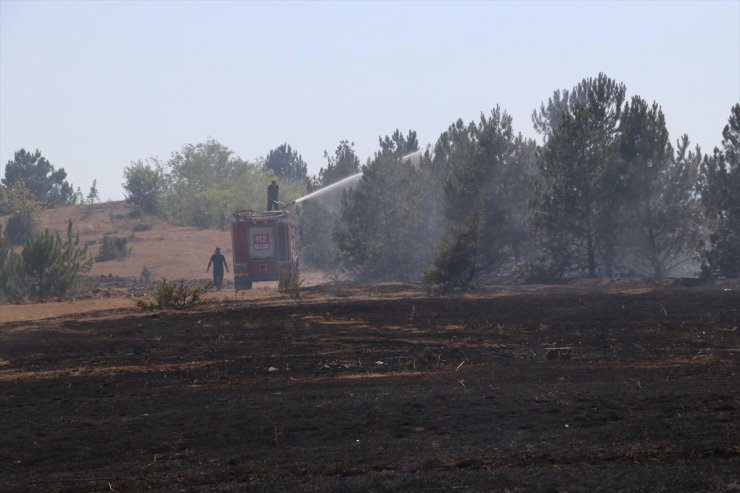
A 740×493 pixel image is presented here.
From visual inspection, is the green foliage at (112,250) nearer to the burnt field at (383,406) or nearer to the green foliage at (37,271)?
the green foliage at (37,271)

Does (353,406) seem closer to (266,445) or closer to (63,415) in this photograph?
(266,445)

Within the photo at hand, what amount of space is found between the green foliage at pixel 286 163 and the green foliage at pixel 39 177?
38.8 meters

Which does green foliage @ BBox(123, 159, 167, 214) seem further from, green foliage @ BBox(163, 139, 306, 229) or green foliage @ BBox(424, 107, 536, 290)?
green foliage @ BBox(424, 107, 536, 290)

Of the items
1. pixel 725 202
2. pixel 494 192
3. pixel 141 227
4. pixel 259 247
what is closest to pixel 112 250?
pixel 141 227

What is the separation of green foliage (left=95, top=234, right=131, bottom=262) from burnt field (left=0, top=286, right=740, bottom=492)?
137 ft

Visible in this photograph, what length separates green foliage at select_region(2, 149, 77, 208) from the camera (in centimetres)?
9906

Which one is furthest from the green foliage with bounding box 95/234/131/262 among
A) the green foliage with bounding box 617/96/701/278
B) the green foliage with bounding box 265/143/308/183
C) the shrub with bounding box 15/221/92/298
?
the green foliage with bounding box 265/143/308/183

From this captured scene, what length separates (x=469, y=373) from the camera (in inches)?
525

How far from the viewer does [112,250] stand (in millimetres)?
62562

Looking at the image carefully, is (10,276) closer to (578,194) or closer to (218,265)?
(218,265)

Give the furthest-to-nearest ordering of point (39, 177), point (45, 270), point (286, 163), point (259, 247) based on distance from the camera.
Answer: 1. point (286, 163)
2. point (39, 177)
3. point (259, 247)
4. point (45, 270)

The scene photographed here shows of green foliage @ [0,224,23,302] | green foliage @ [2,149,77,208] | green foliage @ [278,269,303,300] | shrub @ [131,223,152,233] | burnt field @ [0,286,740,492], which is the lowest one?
burnt field @ [0,286,740,492]

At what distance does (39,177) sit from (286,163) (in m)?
46.1

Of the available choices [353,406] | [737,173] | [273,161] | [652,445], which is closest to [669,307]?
[737,173]
